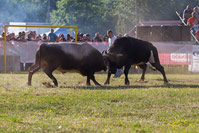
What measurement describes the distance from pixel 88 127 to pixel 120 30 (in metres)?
39.5

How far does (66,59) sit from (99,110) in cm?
488

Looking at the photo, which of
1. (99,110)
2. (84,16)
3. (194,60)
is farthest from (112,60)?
(84,16)

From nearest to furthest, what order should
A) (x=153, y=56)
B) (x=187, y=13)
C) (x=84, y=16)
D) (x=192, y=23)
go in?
(x=153, y=56)
(x=192, y=23)
(x=187, y=13)
(x=84, y=16)

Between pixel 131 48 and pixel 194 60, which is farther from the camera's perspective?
pixel 194 60

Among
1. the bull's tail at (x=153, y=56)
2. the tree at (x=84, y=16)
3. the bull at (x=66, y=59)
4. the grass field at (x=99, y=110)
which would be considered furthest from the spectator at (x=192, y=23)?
the tree at (x=84, y=16)

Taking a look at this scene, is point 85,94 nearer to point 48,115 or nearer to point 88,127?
point 48,115

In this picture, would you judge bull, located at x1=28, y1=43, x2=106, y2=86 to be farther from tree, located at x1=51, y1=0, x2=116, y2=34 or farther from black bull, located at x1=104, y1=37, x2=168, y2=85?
tree, located at x1=51, y1=0, x2=116, y2=34

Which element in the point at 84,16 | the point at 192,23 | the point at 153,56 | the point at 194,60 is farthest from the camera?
the point at 84,16

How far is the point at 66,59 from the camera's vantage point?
14.5 metres

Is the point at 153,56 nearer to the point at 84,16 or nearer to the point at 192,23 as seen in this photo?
the point at 192,23

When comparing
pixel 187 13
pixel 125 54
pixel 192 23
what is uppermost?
pixel 187 13

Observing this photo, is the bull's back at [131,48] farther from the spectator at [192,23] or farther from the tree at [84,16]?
the tree at [84,16]

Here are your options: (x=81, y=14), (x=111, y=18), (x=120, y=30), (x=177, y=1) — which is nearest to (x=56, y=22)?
(x=81, y=14)

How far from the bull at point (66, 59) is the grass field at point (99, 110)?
164cm
